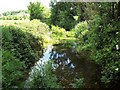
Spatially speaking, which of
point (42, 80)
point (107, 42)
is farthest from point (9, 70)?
point (107, 42)

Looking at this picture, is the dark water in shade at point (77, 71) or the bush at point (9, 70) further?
the dark water in shade at point (77, 71)

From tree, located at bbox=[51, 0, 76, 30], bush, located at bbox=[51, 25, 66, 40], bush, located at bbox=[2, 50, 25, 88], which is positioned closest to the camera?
bush, located at bbox=[2, 50, 25, 88]

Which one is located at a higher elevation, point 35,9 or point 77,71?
point 35,9

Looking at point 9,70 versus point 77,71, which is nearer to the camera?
point 9,70

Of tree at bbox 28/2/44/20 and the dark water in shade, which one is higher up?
tree at bbox 28/2/44/20

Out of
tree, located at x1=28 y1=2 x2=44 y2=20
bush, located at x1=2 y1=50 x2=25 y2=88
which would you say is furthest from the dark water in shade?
tree, located at x1=28 y1=2 x2=44 y2=20

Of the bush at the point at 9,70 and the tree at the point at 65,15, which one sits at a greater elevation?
the tree at the point at 65,15

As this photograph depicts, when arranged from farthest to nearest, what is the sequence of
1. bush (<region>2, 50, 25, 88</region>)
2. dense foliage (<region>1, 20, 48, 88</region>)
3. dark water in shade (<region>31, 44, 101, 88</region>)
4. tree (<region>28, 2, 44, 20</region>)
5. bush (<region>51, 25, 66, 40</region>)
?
tree (<region>28, 2, 44, 20</region>) < bush (<region>51, 25, 66, 40</region>) < dark water in shade (<region>31, 44, 101, 88</region>) < dense foliage (<region>1, 20, 48, 88</region>) < bush (<region>2, 50, 25, 88</region>)

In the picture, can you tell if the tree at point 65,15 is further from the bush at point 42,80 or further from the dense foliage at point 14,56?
the bush at point 42,80

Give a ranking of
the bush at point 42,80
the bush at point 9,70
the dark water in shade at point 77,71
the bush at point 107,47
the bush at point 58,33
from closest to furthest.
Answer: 1. the bush at point 42,80
2. the bush at point 9,70
3. the bush at point 107,47
4. the dark water in shade at point 77,71
5. the bush at point 58,33

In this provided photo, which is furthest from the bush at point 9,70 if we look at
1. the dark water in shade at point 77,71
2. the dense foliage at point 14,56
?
the dark water in shade at point 77,71

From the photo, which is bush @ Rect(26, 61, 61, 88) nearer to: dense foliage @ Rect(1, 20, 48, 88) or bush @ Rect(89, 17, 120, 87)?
dense foliage @ Rect(1, 20, 48, 88)

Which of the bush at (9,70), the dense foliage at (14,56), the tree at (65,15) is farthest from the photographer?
the tree at (65,15)

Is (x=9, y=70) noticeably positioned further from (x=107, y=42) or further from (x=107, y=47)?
(x=107, y=42)
